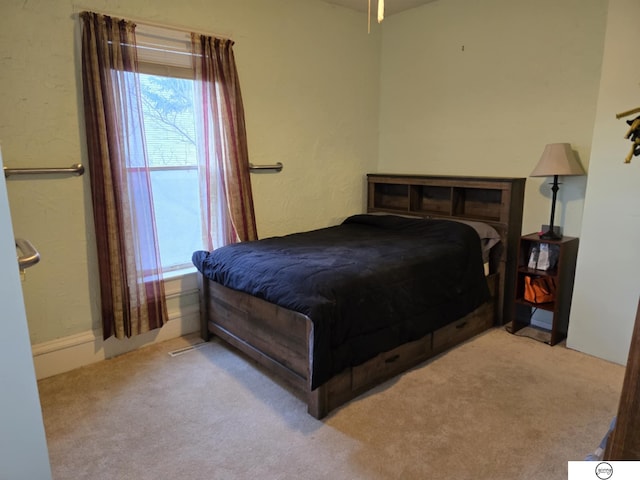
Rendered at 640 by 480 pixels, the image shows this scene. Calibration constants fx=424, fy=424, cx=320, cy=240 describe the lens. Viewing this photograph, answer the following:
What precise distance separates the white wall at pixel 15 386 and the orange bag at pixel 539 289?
9.42 ft

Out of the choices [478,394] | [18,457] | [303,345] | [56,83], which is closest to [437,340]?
[478,394]

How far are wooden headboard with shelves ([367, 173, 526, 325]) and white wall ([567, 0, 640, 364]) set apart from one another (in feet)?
1.64

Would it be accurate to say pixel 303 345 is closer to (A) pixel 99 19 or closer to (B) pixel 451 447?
(B) pixel 451 447

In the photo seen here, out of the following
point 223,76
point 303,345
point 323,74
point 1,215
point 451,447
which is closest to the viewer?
point 1,215

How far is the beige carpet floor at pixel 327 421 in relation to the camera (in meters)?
1.76

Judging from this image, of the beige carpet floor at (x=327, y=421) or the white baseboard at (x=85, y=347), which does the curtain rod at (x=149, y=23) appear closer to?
the white baseboard at (x=85, y=347)

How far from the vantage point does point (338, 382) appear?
2.13m

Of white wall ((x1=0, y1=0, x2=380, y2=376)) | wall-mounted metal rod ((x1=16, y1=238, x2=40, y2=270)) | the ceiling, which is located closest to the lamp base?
white wall ((x1=0, y1=0, x2=380, y2=376))

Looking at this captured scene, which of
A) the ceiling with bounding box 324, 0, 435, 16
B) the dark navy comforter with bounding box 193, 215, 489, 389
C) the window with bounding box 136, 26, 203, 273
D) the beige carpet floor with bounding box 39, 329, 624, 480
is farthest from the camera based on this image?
the ceiling with bounding box 324, 0, 435, 16

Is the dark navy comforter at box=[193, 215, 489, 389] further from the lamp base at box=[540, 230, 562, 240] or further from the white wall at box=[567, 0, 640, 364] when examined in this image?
the white wall at box=[567, 0, 640, 364]

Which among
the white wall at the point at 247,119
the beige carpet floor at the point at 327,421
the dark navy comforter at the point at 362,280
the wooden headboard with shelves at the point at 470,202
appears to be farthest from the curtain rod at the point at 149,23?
the beige carpet floor at the point at 327,421

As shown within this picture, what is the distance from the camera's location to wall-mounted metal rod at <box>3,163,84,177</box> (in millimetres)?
2246

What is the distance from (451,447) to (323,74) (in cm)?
294

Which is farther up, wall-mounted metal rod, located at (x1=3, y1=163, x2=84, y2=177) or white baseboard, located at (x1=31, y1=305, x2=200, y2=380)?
wall-mounted metal rod, located at (x1=3, y1=163, x2=84, y2=177)
